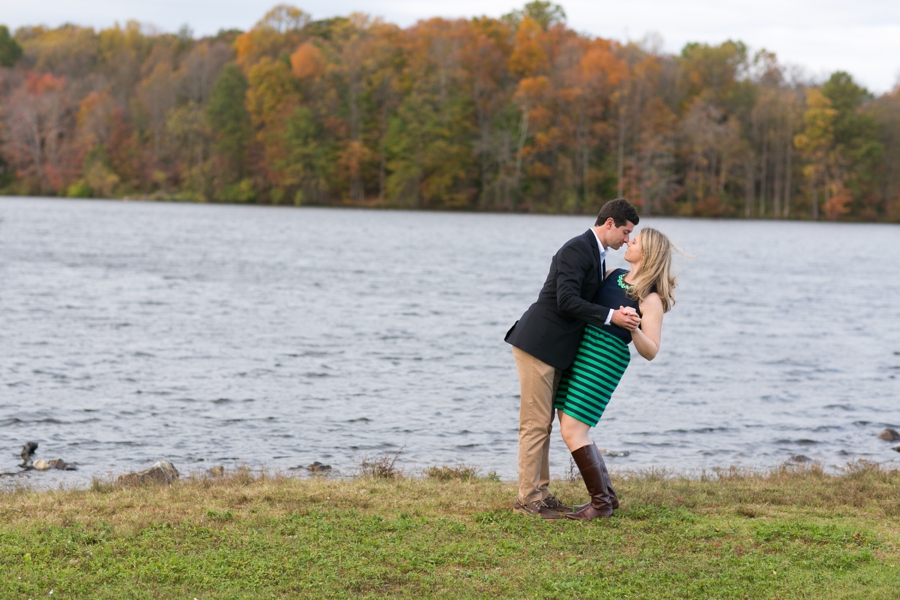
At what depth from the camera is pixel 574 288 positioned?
6969 mm

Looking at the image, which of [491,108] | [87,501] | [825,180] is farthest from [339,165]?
[87,501]

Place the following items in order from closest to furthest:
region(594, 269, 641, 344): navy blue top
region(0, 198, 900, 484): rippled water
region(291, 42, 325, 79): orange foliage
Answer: region(594, 269, 641, 344): navy blue top → region(0, 198, 900, 484): rippled water → region(291, 42, 325, 79): orange foliage

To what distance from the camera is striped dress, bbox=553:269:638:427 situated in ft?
23.8

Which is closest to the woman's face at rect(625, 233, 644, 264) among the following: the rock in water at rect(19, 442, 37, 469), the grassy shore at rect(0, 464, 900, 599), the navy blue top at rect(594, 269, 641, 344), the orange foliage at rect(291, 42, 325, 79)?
the navy blue top at rect(594, 269, 641, 344)

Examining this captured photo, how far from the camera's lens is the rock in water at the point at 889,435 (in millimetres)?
14284

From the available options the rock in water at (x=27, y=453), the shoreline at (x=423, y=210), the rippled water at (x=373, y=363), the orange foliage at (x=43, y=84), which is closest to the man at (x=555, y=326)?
the rippled water at (x=373, y=363)

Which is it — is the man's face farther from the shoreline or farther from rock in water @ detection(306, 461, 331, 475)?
the shoreline

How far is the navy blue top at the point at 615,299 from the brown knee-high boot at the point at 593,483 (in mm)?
953

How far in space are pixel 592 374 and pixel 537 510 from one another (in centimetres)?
124

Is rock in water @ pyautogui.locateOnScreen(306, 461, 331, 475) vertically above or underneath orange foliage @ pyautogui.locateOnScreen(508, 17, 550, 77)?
underneath

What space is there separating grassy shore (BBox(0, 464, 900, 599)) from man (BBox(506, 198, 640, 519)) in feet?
1.33

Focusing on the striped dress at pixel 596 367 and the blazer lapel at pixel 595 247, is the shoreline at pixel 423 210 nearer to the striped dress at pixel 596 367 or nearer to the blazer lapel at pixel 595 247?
the striped dress at pixel 596 367

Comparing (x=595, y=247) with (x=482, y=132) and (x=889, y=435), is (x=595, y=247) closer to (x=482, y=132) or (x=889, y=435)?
(x=889, y=435)

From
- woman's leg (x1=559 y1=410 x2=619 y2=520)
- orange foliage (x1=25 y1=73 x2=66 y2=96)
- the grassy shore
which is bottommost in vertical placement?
the grassy shore
